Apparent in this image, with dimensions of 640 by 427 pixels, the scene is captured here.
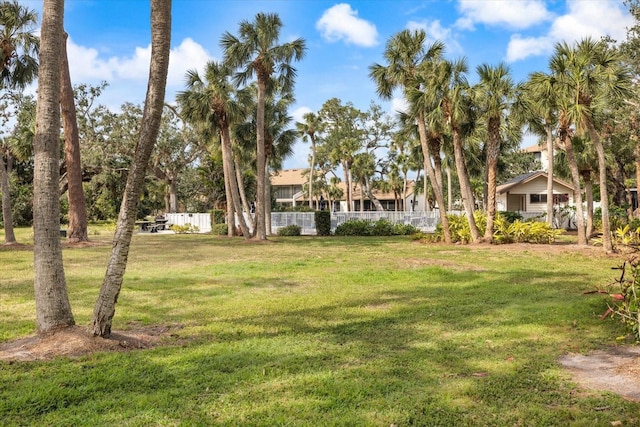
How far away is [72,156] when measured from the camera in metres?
20.0

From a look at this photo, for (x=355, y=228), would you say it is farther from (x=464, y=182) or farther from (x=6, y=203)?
(x=6, y=203)

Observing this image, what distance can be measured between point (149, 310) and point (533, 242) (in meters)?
17.4

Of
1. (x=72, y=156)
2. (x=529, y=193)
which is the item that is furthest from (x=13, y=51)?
(x=529, y=193)

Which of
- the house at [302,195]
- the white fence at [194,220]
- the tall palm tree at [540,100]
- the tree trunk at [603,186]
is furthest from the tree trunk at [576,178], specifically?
the house at [302,195]

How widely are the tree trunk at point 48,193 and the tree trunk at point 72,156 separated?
1481 centimetres

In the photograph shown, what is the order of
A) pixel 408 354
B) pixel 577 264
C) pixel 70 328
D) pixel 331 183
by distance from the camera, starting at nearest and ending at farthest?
pixel 408 354 < pixel 70 328 < pixel 577 264 < pixel 331 183

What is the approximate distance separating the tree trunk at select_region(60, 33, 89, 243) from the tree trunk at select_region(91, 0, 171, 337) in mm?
15165

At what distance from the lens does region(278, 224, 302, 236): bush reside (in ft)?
101

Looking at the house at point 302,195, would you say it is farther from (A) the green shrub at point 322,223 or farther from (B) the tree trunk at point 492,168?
(B) the tree trunk at point 492,168

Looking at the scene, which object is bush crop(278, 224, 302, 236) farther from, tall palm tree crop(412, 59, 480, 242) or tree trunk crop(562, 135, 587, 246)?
tree trunk crop(562, 135, 587, 246)

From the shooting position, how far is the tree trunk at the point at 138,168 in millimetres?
5625

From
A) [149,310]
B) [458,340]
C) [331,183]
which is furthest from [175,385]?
[331,183]

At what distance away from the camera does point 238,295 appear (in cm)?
923

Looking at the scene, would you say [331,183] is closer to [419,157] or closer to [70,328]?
[419,157]
